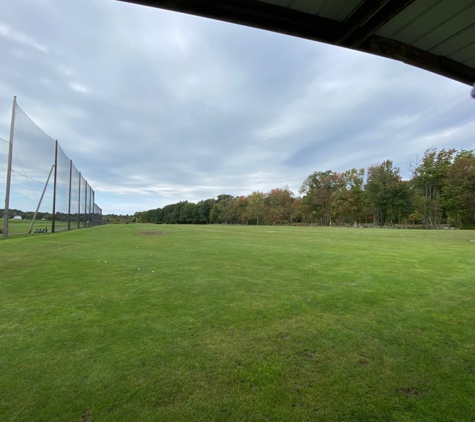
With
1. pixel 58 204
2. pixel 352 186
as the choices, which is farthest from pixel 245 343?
pixel 352 186

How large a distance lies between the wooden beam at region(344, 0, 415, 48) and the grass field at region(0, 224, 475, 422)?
2.85 m

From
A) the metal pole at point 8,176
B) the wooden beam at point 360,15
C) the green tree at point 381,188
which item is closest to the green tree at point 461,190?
the green tree at point 381,188

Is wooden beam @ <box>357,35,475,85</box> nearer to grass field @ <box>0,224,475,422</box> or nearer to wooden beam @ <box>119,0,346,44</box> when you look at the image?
wooden beam @ <box>119,0,346,44</box>

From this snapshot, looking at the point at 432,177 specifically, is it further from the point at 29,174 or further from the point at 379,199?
the point at 29,174

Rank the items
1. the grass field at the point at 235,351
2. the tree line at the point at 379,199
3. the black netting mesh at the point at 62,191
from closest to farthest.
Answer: the grass field at the point at 235,351
the black netting mesh at the point at 62,191
the tree line at the point at 379,199

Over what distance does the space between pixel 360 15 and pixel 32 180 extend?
1930 centimetres

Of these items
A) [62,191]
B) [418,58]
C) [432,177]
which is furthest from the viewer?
[432,177]

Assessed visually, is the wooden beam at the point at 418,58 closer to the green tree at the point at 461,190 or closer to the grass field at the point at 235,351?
the grass field at the point at 235,351

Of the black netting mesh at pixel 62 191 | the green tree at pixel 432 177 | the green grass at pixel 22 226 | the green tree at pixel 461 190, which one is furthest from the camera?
the green tree at pixel 432 177

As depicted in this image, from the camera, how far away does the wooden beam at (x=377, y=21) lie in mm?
1959

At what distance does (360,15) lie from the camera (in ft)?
6.92

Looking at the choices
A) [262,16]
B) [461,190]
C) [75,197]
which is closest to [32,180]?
[75,197]

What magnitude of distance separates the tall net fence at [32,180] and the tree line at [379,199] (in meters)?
49.5

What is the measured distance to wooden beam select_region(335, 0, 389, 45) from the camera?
197 centimetres
